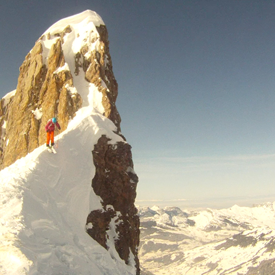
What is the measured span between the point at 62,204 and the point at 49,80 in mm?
25120

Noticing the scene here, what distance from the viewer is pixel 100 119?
89.6ft

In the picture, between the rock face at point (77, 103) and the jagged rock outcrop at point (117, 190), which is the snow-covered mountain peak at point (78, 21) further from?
the jagged rock outcrop at point (117, 190)

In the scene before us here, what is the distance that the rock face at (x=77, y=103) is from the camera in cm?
2367

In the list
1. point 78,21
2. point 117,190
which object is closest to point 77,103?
point 117,190

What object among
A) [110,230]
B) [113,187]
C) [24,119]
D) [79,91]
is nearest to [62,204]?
[110,230]

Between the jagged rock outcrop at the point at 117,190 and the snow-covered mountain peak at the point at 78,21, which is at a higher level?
the snow-covered mountain peak at the point at 78,21

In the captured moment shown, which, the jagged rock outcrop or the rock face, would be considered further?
the rock face

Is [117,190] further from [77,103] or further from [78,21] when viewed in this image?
[78,21]

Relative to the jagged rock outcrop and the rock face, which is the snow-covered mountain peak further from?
the jagged rock outcrop

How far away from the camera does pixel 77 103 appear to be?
32219 mm

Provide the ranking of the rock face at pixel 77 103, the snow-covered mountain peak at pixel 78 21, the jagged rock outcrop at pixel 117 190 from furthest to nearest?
the snow-covered mountain peak at pixel 78 21 → the rock face at pixel 77 103 → the jagged rock outcrop at pixel 117 190

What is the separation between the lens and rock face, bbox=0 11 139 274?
932 inches

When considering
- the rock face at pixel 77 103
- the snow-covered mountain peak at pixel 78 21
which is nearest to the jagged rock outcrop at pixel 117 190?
the rock face at pixel 77 103

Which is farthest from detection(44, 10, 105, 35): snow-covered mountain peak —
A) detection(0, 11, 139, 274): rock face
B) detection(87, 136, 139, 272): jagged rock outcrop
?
detection(87, 136, 139, 272): jagged rock outcrop
